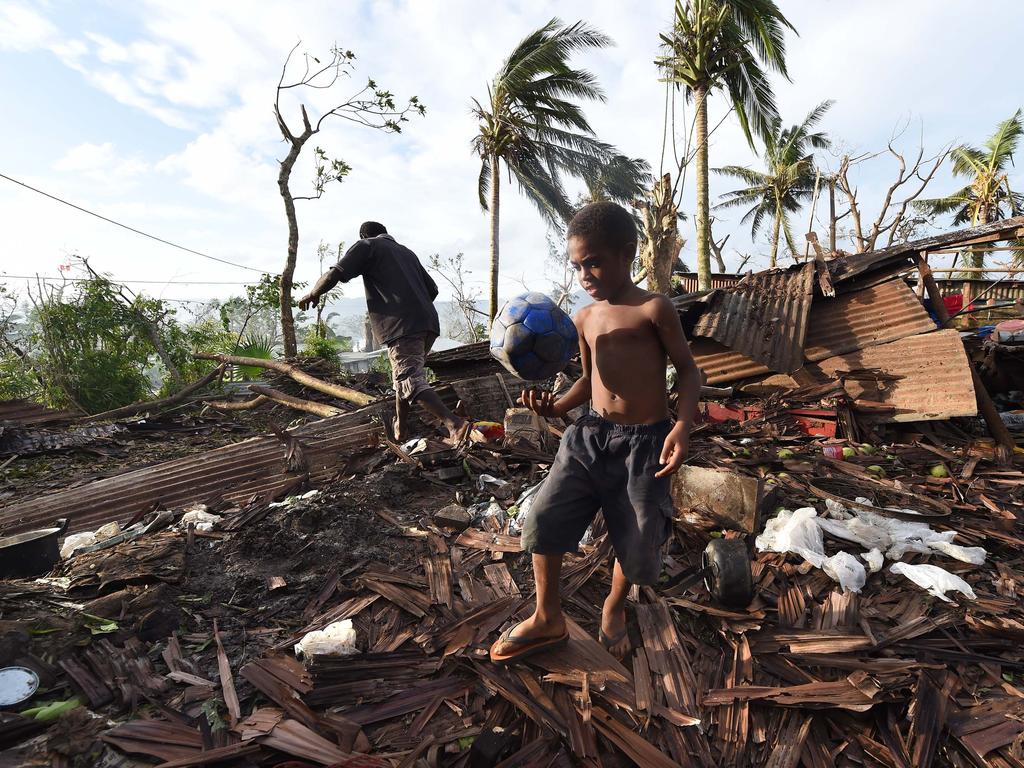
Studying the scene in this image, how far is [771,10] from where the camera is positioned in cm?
1400

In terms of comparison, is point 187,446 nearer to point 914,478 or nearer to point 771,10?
Answer: point 914,478

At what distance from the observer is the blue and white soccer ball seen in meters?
3.45

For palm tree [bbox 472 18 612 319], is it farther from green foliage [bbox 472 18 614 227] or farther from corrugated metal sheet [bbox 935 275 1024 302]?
corrugated metal sheet [bbox 935 275 1024 302]

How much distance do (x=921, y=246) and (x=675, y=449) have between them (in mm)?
7155

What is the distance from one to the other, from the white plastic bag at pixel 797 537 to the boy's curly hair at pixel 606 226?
232cm

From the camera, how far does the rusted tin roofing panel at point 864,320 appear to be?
654 centimetres

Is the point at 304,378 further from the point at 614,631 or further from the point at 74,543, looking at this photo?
the point at 614,631

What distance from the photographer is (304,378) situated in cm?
912

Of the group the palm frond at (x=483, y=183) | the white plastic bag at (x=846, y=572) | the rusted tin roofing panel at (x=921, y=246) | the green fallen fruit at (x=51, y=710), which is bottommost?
the white plastic bag at (x=846, y=572)

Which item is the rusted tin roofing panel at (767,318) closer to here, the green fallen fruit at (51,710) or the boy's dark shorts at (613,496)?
the boy's dark shorts at (613,496)

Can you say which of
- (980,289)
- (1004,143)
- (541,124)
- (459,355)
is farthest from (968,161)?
(459,355)

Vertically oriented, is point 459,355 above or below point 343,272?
below

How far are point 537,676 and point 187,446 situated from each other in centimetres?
765

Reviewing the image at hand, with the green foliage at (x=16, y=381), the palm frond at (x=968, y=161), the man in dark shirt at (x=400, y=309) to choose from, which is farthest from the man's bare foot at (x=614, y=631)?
the palm frond at (x=968, y=161)
